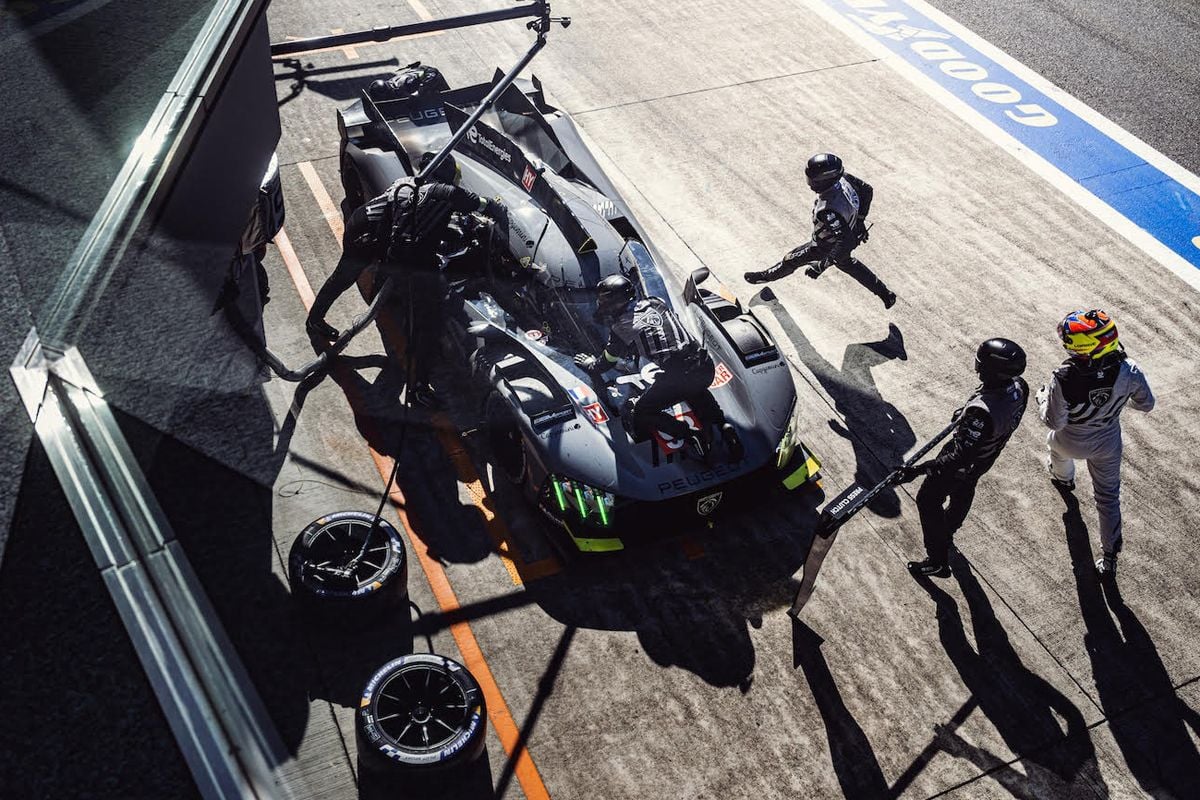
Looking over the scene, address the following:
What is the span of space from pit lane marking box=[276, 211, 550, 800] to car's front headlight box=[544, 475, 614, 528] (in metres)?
1.09

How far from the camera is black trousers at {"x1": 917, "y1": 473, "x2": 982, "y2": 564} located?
761 centimetres

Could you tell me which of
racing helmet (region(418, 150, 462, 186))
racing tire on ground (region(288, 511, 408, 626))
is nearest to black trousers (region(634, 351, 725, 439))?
racing tire on ground (region(288, 511, 408, 626))

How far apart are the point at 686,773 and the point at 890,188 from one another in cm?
849

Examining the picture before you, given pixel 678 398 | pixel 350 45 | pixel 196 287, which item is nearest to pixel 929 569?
pixel 678 398

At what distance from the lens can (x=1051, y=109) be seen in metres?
14.7

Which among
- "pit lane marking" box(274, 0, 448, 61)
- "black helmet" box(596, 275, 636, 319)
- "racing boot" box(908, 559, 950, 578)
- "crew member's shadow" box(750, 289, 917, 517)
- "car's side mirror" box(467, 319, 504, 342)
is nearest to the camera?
"racing boot" box(908, 559, 950, 578)

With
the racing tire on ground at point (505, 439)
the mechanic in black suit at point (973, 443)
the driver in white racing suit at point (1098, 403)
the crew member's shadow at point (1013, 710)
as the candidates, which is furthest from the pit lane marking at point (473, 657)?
the driver in white racing suit at point (1098, 403)

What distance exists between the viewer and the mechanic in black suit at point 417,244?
8.57 metres

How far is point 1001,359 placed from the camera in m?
7.18

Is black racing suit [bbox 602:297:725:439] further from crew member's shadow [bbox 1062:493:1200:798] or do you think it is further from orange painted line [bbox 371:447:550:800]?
crew member's shadow [bbox 1062:493:1200:798]

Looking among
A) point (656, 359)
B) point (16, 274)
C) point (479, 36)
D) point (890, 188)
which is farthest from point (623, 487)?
point (479, 36)

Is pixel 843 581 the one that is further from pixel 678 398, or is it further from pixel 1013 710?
pixel 678 398

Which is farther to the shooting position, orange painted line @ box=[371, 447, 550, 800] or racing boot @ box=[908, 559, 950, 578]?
racing boot @ box=[908, 559, 950, 578]

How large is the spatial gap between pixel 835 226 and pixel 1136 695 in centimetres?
497
